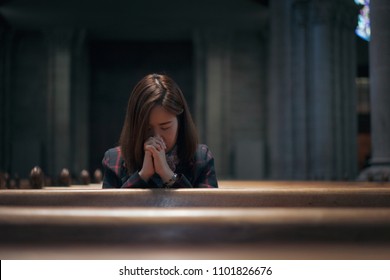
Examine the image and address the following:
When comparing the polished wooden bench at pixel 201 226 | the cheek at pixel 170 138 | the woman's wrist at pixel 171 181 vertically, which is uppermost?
the cheek at pixel 170 138

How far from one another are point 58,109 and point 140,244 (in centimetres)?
2175

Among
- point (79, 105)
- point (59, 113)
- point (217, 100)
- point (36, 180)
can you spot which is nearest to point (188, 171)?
point (36, 180)

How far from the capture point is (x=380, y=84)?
8.65 metres

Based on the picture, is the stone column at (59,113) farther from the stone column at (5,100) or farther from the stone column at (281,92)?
the stone column at (281,92)

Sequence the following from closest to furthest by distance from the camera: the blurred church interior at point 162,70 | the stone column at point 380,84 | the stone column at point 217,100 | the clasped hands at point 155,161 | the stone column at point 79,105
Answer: the clasped hands at point 155,161 → the stone column at point 380,84 → the blurred church interior at point 162,70 → the stone column at point 217,100 → the stone column at point 79,105

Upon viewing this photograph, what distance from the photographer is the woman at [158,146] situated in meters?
2.19

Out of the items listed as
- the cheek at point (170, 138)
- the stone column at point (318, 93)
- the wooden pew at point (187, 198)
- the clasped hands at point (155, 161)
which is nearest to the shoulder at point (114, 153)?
the cheek at point (170, 138)

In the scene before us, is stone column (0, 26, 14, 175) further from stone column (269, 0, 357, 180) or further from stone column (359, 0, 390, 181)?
stone column (359, 0, 390, 181)

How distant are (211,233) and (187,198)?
48 centimetres

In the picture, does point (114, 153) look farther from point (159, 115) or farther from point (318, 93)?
point (318, 93)

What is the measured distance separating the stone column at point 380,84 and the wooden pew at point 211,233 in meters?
7.98

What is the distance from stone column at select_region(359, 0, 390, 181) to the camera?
8484mm

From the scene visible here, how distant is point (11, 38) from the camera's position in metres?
22.3

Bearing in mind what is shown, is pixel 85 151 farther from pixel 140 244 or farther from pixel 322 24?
pixel 140 244
